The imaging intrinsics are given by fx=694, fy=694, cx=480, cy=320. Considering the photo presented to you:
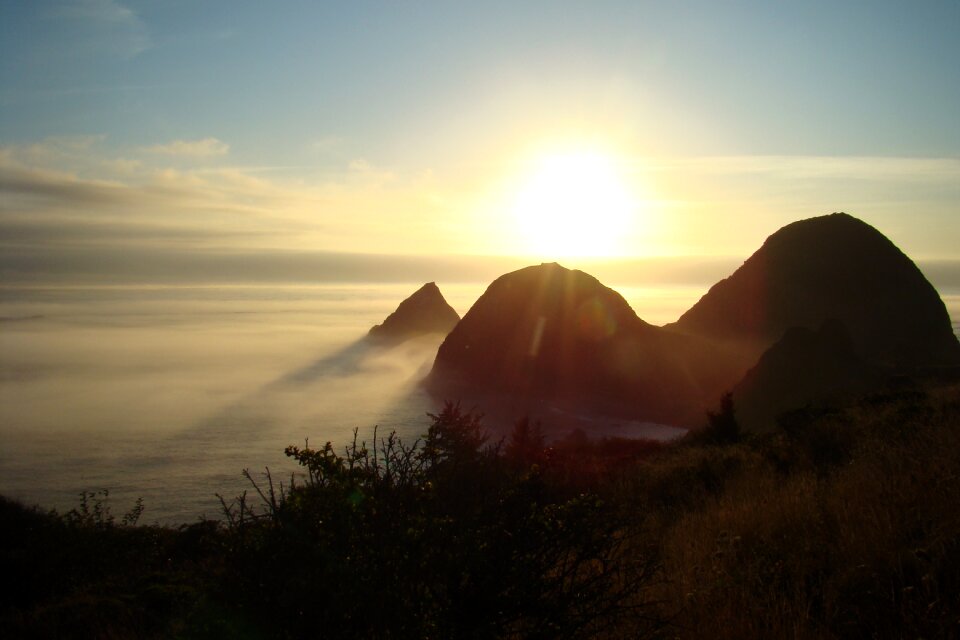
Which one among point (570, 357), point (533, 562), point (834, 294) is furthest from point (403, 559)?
point (834, 294)

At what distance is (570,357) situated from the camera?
8238 centimetres

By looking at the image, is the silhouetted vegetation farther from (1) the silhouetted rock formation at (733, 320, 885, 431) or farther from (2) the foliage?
(1) the silhouetted rock formation at (733, 320, 885, 431)

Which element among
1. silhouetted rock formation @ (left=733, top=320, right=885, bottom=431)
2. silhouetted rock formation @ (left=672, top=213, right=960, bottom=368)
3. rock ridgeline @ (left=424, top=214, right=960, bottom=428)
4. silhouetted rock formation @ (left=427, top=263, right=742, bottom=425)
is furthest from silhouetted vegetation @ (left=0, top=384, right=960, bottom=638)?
silhouetted rock formation @ (left=672, top=213, right=960, bottom=368)

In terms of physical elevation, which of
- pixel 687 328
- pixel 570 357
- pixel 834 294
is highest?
pixel 834 294

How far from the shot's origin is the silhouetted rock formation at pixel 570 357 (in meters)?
74.9

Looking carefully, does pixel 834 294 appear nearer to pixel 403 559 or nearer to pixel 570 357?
pixel 570 357

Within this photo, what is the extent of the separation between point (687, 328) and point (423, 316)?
8548 cm

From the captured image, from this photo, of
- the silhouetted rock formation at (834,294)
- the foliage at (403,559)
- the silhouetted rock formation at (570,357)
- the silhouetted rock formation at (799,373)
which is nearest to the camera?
the foliage at (403,559)

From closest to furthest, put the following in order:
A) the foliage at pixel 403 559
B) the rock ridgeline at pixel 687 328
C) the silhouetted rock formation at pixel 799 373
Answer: the foliage at pixel 403 559 → the silhouetted rock formation at pixel 799 373 → the rock ridgeline at pixel 687 328

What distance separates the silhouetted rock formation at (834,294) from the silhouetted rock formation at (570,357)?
6.38 metres

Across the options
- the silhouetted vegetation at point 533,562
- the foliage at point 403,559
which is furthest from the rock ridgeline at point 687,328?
the foliage at point 403,559

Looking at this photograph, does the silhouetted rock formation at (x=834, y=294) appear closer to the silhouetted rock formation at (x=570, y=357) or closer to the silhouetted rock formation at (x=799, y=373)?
the silhouetted rock formation at (x=570, y=357)

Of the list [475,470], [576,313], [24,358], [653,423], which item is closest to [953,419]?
[475,470]

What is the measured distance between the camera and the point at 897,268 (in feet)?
247
